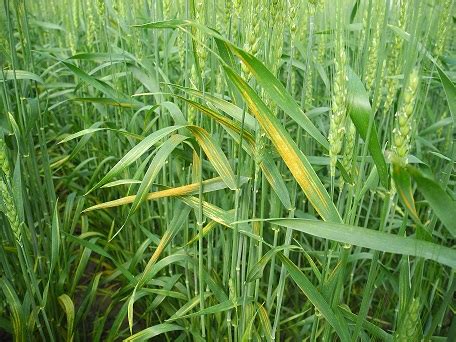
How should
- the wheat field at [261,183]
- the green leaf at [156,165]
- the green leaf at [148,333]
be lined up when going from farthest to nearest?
the green leaf at [148,333] < the green leaf at [156,165] < the wheat field at [261,183]

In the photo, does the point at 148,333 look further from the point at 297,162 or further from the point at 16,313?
the point at 297,162

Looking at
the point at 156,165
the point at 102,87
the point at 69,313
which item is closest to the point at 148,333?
the point at 69,313

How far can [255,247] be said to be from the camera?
3.42 ft

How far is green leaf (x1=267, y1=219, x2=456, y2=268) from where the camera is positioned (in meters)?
0.60

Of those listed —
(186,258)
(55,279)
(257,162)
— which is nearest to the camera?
(257,162)

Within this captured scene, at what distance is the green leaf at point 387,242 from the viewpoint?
60 centimetres

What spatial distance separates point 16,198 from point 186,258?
418mm

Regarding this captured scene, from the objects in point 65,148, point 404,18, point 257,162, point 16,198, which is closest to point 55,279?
point 16,198

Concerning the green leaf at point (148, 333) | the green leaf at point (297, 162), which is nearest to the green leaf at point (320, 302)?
the green leaf at point (297, 162)

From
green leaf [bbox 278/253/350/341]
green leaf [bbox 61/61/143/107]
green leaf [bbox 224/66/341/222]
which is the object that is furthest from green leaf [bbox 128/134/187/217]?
green leaf [bbox 61/61/143/107]

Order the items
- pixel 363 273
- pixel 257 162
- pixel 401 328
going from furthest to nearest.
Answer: pixel 363 273 → pixel 257 162 → pixel 401 328

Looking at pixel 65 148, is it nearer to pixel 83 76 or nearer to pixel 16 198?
pixel 83 76

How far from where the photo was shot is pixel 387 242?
0.62 metres

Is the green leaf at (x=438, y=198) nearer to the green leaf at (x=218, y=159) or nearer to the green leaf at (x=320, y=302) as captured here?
the green leaf at (x=320, y=302)
